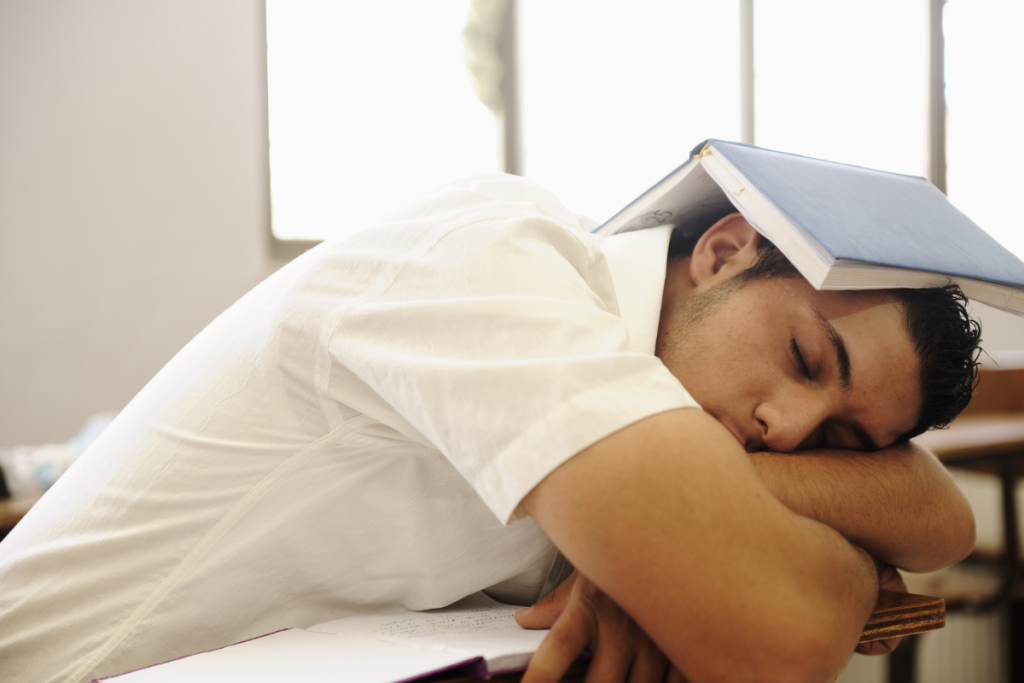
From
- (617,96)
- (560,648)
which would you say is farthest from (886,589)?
(617,96)

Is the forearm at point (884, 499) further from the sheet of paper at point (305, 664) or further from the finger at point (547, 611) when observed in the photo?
the sheet of paper at point (305, 664)

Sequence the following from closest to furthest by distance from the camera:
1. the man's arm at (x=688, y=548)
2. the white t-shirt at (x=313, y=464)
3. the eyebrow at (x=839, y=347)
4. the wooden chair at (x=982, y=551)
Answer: the man's arm at (x=688, y=548) < the white t-shirt at (x=313, y=464) < the eyebrow at (x=839, y=347) < the wooden chair at (x=982, y=551)

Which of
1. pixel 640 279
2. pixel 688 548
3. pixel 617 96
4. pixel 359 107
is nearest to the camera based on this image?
pixel 688 548

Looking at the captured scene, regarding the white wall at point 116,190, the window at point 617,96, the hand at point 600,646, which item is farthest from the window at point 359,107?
the hand at point 600,646

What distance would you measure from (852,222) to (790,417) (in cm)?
23

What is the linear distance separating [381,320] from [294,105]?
2883 millimetres

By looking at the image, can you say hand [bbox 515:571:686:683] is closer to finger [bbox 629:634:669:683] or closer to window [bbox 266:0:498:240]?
finger [bbox 629:634:669:683]

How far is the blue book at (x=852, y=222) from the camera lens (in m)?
0.69

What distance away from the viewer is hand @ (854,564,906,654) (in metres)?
0.72

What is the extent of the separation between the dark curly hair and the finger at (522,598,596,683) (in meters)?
0.49

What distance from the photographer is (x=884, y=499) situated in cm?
80

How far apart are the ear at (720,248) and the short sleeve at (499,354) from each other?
0.32m

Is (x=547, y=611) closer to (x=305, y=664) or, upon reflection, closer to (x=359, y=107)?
(x=305, y=664)

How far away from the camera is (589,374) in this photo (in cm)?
57
